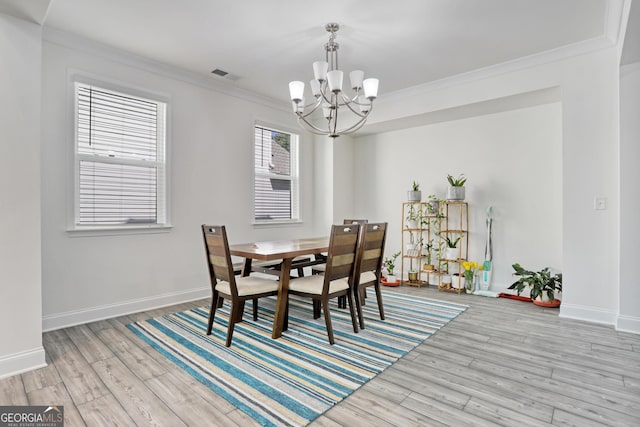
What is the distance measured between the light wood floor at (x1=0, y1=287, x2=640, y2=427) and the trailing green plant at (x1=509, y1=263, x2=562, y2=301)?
0.75 metres

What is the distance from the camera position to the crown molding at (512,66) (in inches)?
125

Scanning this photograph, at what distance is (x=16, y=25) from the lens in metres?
2.15

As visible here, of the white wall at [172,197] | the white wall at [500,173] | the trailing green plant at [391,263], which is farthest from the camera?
the trailing green plant at [391,263]

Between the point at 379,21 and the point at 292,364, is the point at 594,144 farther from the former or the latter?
the point at 292,364

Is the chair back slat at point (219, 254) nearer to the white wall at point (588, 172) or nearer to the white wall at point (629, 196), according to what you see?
the white wall at point (588, 172)

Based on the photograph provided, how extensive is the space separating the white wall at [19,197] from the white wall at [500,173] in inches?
166

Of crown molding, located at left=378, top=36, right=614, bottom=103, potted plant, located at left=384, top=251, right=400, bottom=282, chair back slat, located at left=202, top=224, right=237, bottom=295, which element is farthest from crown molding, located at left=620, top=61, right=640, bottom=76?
chair back slat, located at left=202, top=224, right=237, bottom=295

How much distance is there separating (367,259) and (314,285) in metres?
0.55

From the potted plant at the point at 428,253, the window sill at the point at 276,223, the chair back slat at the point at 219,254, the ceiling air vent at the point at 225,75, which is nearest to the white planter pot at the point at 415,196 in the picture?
the potted plant at the point at 428,253

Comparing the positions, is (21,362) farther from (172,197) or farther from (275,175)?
(275,175)

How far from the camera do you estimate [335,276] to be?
268cm

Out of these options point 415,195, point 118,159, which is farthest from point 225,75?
point 415,195

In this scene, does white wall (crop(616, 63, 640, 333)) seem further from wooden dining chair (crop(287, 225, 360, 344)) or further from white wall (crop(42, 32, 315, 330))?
white wall (crop(42, 32, 315, 330))

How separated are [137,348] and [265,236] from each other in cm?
235
